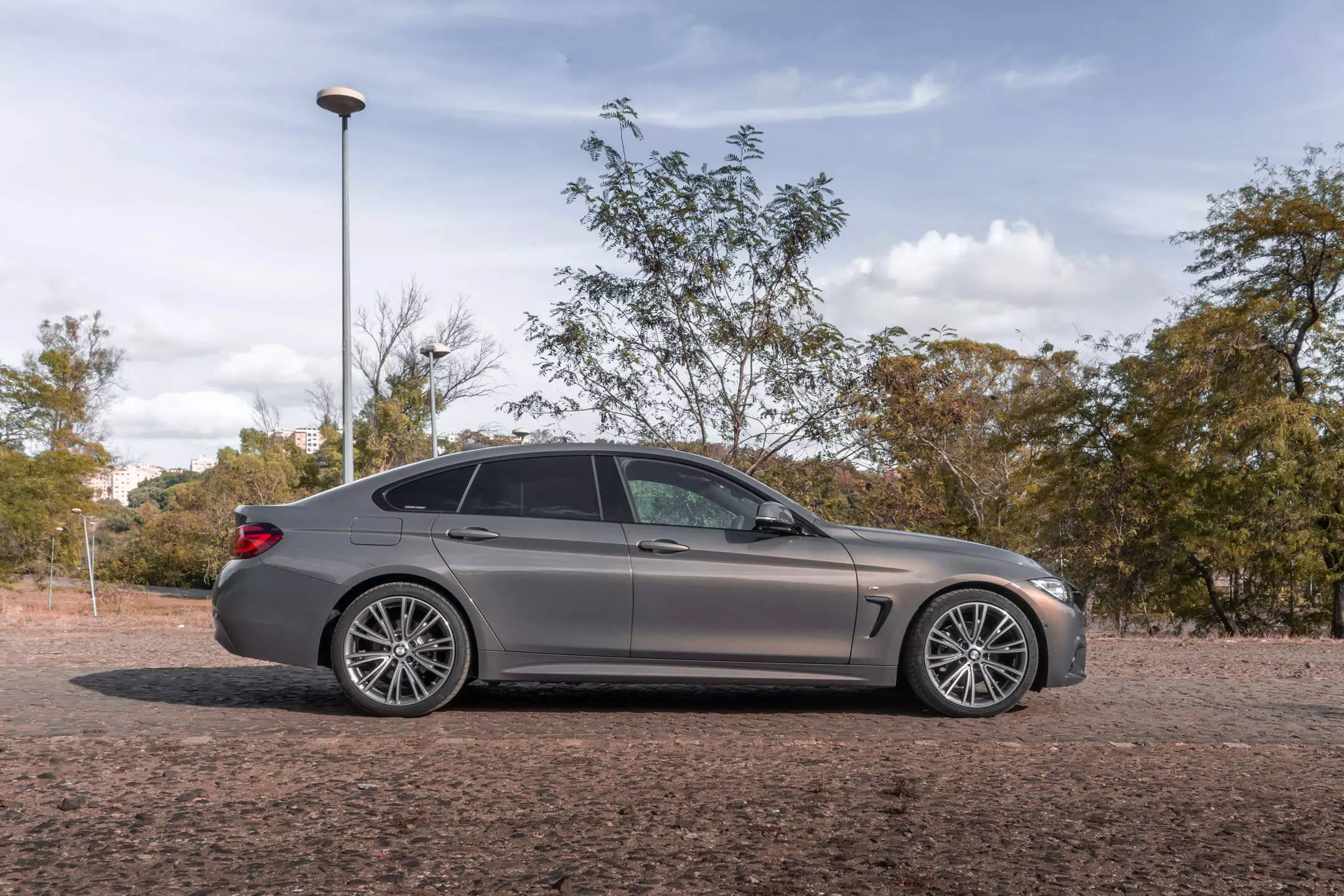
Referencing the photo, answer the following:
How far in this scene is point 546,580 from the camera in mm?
5812

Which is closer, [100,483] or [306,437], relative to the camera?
[100,483]

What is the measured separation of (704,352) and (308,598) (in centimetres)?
824

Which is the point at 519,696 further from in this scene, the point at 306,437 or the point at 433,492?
the point at 306,437

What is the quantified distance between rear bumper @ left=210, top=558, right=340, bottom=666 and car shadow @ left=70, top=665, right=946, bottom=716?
1.35 feet

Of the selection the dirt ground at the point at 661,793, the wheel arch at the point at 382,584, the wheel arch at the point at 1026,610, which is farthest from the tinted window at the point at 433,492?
the wheel arch at the point at 1026,610

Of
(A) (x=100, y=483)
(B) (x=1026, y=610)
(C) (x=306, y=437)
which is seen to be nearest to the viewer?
(B) (x=1026, y=610)

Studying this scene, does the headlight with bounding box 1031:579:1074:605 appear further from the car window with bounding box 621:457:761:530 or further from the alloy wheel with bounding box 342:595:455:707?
the alloy wheel with bounding box 342:595:455:707

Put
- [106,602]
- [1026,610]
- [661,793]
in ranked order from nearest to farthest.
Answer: [661,793] → [1026,610] → [106,602]

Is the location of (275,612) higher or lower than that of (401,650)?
higher

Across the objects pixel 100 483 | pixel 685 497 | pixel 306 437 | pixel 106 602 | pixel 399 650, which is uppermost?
pixel 306 437

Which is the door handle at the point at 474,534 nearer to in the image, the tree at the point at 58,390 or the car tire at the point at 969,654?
the car tire at the point at 969,654

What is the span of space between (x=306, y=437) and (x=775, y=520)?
63327 mm

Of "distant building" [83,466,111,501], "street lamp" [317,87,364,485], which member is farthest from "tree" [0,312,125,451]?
"street lamp" [317,87,364,485]

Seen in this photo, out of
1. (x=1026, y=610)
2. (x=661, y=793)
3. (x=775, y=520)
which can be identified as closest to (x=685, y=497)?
(x=775, y=520)
